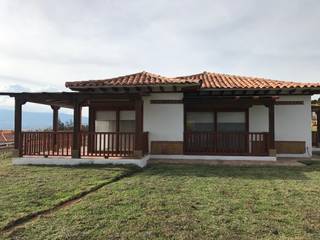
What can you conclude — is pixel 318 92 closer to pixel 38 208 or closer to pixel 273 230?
pixel 273 230

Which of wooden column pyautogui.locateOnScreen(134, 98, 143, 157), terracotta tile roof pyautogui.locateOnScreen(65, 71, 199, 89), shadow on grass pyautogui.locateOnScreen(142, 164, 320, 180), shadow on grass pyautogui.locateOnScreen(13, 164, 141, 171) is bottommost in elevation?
shadow on grass pyautogui.locateOnScreen(142, 164, 320, 180)

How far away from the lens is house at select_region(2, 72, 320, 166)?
10828mm

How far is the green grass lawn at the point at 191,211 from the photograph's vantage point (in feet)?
13.7

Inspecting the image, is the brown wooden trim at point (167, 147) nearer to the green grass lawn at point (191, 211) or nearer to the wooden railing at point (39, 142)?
the wooden railing at point (39, 142)

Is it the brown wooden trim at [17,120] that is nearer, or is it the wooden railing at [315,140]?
the brown wooden trim at [17,120]

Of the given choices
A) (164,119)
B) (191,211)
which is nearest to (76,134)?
(164,119)

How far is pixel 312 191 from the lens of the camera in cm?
653

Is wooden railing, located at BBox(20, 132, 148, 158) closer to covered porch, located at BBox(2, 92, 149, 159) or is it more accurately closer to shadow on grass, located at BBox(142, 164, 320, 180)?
covered porch, located at BBox(2, 92, 149, 159)

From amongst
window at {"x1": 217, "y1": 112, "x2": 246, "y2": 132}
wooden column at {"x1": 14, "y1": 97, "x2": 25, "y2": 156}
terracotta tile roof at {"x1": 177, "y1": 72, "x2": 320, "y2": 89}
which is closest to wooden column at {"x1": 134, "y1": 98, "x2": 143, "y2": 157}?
terracotta tile roof at {"x1": 177, "y1": 72, "x2": 320, "y2": 89}

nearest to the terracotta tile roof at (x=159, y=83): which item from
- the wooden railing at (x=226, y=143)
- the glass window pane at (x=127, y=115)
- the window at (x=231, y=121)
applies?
the window at (x=231, y=121)

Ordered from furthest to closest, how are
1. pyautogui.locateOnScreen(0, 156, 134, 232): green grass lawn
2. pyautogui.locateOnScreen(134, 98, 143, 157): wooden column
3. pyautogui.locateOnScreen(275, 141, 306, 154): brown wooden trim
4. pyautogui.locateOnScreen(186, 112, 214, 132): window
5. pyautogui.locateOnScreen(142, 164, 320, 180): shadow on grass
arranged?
pyautogui.locateOnScreen(186, 112, 214, 132): window, pyautogui.locateOnScreen(275, 141, 306, 154): brown wooden trim, pyautogui.locateOnScreen(134, 98, 143, 157): wooden column, pyautogui.locateOnScreen(142, 164, 320, 180): shadow on grass, pyautogui.locateOnScreen(0, 156, 134, 232): green grass lawn

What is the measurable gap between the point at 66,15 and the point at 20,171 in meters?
4.93

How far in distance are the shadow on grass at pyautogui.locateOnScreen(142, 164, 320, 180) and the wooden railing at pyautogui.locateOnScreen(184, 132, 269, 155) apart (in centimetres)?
190

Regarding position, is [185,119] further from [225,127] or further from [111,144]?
[111,144]
